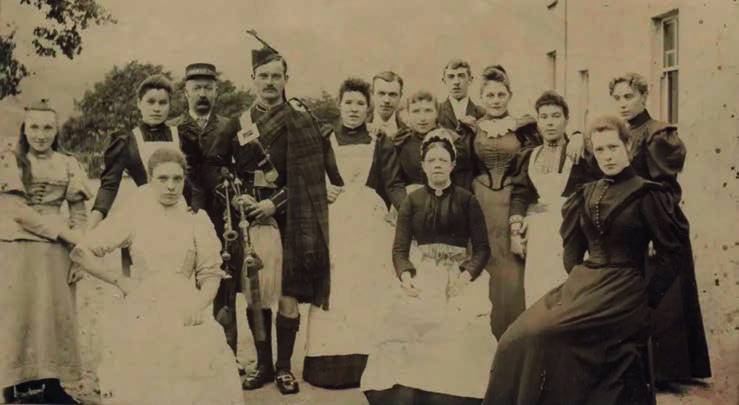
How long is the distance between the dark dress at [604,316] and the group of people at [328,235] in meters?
0.12

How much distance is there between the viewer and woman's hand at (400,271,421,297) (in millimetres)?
6246

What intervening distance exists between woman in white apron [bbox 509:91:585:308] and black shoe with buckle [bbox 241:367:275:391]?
192 centimetres

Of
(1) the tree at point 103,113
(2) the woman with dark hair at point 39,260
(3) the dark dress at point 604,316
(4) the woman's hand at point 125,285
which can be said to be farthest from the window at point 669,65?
(2) the woman with dark hair at point 39,260

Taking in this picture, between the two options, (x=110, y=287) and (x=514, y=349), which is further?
(x=110, y=287)

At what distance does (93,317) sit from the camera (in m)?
6.52

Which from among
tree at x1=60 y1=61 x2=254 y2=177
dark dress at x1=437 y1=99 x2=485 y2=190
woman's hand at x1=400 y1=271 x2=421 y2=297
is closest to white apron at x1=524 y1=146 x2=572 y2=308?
dark dress at x1=437 y1=99 x2=485 y2=190

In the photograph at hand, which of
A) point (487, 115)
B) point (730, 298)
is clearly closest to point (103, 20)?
point (487, 115)

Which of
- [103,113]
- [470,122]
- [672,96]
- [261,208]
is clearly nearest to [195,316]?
[261,208]

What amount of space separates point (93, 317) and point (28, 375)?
659 mm

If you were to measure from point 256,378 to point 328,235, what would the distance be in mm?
1147

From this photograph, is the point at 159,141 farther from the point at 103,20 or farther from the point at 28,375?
the point at 28,375

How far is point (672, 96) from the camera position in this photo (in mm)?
6344

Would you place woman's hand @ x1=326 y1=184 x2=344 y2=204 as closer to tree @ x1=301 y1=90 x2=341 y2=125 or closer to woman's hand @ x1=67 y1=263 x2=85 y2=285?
tree @ x1=301 y1=90 x2=341 y2=125

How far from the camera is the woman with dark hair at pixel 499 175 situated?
6227 mm
